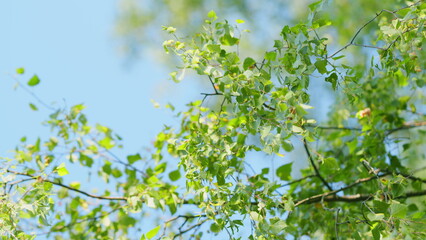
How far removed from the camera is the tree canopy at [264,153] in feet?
5.13

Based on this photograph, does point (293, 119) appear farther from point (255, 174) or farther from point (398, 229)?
point (255, 174)

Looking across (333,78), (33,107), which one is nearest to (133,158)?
(33,107)

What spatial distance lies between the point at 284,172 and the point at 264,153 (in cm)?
12

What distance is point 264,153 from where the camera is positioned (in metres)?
2.25

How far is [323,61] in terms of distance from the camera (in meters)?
1.55

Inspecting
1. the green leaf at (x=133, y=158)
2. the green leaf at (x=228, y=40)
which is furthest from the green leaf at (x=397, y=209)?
the green leaf at (x=133, y=158)

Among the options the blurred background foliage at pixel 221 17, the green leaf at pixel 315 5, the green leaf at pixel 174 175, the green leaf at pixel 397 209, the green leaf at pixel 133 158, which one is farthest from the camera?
the blurred background foliage at pixel 221 17

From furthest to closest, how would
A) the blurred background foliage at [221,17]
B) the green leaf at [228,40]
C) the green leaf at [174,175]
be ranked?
1. the blurred background foliage at [221,17]
2. the green leaf at [174,175]
3. the green leaf at [228,40]

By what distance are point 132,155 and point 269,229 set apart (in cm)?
103

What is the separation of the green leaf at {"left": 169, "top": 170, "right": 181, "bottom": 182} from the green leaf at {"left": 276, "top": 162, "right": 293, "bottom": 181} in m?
0.39

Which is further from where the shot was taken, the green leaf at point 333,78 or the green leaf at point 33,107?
the green leaf at point 33,107

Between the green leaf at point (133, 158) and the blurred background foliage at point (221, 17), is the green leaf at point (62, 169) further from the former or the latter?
the blurred background foliage at point (221, 17)

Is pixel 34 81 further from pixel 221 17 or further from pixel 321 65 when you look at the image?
pixel 221 17

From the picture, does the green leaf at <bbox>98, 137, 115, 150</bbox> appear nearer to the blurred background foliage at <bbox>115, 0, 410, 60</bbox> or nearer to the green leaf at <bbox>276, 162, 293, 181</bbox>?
the green leaf at <bbox>276, 162, 293, 181</bbox>
